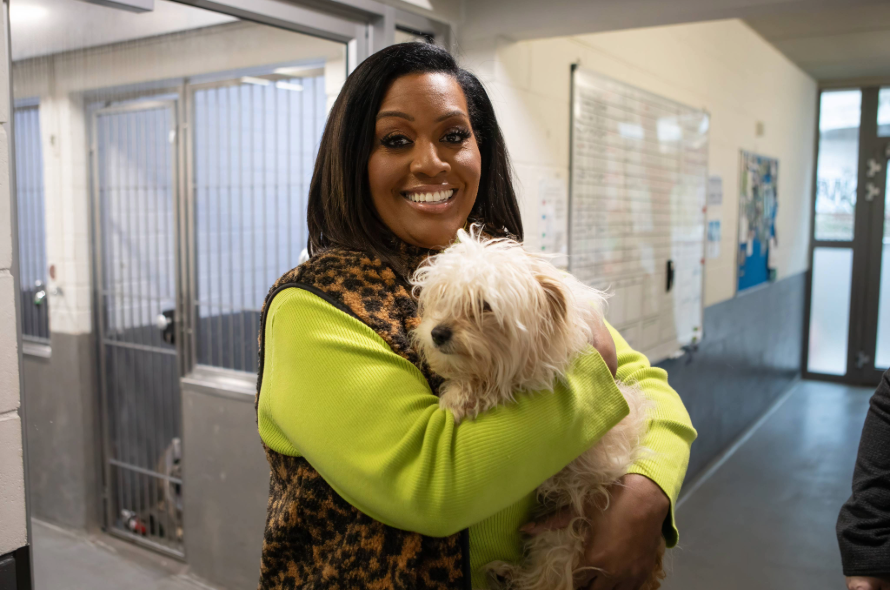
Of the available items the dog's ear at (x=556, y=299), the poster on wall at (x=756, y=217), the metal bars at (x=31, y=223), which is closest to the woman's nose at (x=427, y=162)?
the dog's ear at (x=556, y=299)

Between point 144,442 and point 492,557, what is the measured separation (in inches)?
62.4

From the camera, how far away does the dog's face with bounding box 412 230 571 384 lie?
91 cm

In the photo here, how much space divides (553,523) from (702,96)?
12.2 feet

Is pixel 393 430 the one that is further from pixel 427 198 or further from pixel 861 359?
pixel 861 359

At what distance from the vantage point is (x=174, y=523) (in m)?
2.44

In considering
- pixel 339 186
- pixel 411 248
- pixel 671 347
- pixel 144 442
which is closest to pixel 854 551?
pixel 411 248

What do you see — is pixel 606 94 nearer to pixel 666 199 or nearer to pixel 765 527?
pixel 666 199

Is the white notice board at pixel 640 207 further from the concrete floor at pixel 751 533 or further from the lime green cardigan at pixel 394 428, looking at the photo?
the lime green cardigan at pixel 394 428

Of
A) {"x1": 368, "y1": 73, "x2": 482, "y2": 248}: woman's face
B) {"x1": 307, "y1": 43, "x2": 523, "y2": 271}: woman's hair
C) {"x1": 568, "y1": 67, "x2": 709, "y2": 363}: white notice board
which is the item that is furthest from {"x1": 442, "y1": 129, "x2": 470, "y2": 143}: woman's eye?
{"x1": 568, "y1": 67, "x2": 709, "y2": 363}: white notice board

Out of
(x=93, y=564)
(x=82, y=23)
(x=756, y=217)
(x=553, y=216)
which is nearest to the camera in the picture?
(x=82, y=23)

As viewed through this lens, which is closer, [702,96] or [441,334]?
[441,334]

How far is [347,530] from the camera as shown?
0.92m

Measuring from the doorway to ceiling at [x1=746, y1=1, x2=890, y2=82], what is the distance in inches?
18.7

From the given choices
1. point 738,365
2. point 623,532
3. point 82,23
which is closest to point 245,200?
point 82,23
